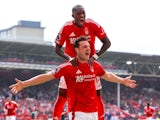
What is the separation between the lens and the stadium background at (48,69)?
36.3 m

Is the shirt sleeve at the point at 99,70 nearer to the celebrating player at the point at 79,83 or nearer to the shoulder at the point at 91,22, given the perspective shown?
the celebrating player at the point at 79,83

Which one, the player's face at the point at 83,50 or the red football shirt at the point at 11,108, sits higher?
the player's face at the point at 83,50

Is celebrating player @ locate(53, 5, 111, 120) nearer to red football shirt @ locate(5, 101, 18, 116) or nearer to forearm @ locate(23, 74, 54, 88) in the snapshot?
forearm @ locate(23, 74, 54, 88)

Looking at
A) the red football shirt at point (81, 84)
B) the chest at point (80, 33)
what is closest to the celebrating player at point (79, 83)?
the red football shirt at point (81, 84)

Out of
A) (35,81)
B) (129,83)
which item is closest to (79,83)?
(35,81)

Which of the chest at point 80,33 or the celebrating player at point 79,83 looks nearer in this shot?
the celebrating player at point 79,83

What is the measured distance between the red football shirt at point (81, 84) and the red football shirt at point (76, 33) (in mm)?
1254

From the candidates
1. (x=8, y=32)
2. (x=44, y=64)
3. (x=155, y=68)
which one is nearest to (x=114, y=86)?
(x=155, y=68)

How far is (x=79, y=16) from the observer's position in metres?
7.83

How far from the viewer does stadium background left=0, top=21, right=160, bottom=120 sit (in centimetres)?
3634

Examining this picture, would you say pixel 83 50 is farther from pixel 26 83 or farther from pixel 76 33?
pixel 76 33

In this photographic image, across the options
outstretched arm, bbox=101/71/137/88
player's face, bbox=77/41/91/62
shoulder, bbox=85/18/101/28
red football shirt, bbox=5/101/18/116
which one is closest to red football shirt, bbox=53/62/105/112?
player's face, bbox=77/41/91/62

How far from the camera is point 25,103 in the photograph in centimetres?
3559

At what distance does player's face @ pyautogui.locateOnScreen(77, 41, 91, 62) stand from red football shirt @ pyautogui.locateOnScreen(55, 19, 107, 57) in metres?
1.30
